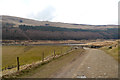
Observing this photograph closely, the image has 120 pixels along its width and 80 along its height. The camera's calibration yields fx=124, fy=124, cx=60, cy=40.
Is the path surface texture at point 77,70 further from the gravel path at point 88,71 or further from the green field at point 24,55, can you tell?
the green field at point 24,55

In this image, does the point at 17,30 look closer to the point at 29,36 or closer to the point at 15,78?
the point at 29,36

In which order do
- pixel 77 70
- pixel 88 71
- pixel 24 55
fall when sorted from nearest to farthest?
pixel 88 71
pixel 77 70
pixel 24 55

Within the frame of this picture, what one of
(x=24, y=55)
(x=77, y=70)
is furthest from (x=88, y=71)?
(x=24, y=55)

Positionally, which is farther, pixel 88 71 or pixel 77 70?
pixel 77 70

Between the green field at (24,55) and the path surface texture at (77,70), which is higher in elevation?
the path surface texture at (77,70)

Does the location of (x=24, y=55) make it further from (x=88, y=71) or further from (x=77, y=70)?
(x=88, y=71)

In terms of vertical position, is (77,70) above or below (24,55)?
above

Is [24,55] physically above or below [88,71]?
below

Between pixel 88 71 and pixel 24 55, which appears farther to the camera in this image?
pixel 24 55

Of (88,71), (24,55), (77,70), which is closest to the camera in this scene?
(88,71)

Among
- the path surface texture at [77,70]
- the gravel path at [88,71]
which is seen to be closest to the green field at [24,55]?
the path surface texture at [77,70]

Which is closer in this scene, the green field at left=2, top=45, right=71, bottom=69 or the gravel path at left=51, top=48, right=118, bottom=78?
the gravel path at left=51, top=48, right=118, bottom=78

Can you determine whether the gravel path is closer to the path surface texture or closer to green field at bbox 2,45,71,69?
the path surface texture

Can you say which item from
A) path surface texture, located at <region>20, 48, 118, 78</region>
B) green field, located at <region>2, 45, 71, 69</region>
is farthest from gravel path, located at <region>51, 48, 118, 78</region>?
green field, located at <region>2, 45, 71, 69</region>
